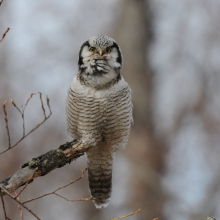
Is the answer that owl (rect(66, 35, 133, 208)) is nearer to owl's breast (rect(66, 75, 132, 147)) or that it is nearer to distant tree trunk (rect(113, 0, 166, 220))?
owl's breast (rect(66, 75, 132, 147))

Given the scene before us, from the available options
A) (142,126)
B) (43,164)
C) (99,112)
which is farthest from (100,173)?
(142,126)

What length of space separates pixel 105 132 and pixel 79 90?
2.17 feet

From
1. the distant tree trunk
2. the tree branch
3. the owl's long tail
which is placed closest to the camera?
the tree branch

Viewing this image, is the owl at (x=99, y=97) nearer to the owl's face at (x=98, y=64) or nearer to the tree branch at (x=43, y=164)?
the owl's face at (x=98, y=64)

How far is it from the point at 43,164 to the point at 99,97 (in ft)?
3.49

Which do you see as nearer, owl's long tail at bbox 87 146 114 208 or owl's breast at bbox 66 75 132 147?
owl's breast at bbox 66 75 132 147

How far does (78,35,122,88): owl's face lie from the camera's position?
13.1 ft

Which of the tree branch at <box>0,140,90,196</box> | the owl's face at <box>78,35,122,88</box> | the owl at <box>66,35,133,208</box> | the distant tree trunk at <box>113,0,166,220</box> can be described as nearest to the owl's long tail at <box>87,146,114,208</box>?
the owl at <box>66,35,133,208</box>

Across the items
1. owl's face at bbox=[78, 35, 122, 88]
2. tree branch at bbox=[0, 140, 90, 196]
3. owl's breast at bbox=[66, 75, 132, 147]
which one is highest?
owl's face at bbox=[78, 35, 122, 88]

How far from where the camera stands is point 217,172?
8.81 metres

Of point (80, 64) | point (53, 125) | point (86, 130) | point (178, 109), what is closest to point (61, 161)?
point (86, 130)

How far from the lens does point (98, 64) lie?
4012 millimetres

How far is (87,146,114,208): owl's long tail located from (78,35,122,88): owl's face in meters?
1.04

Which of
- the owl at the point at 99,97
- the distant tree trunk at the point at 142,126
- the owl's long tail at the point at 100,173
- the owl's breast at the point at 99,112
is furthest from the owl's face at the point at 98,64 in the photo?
the distant tree trunk at the point at 142,126
